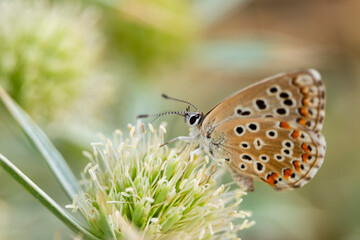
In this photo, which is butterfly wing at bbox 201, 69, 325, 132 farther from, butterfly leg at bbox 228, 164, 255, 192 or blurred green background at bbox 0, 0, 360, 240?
blurred green background at bbox 0, 0, 360, 240

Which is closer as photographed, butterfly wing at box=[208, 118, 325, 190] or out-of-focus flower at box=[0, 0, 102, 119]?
butterfly wing at box=[208, 118, 325, 190]

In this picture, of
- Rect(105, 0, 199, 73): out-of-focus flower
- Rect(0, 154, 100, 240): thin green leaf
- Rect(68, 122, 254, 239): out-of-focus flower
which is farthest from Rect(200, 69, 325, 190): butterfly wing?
Rect(105, 0, 199, 73): out-of-focus flower

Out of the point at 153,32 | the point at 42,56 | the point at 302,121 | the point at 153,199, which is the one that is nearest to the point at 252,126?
the point at 302,121

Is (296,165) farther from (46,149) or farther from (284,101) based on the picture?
(46,149)

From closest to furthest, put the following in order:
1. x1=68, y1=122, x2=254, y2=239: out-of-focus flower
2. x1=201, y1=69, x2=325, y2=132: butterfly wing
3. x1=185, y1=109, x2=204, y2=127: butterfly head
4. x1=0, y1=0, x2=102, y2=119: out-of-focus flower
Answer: x1=68, y1=122, x2=254, y2=239: out-of-focus flower → x1=201, y1=69, x2=325, y2=132: butterfly wing → x1=185, y1=109, x2=204, y2=127: butterfly head → x1=0, y1=0, x2=102, y2=119: out-of-focus flower

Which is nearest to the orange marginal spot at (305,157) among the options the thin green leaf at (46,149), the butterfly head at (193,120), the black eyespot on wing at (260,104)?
the black eyespot on wing at (260,104)

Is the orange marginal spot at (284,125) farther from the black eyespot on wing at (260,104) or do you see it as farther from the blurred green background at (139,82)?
the blurred green background at (139,82)
